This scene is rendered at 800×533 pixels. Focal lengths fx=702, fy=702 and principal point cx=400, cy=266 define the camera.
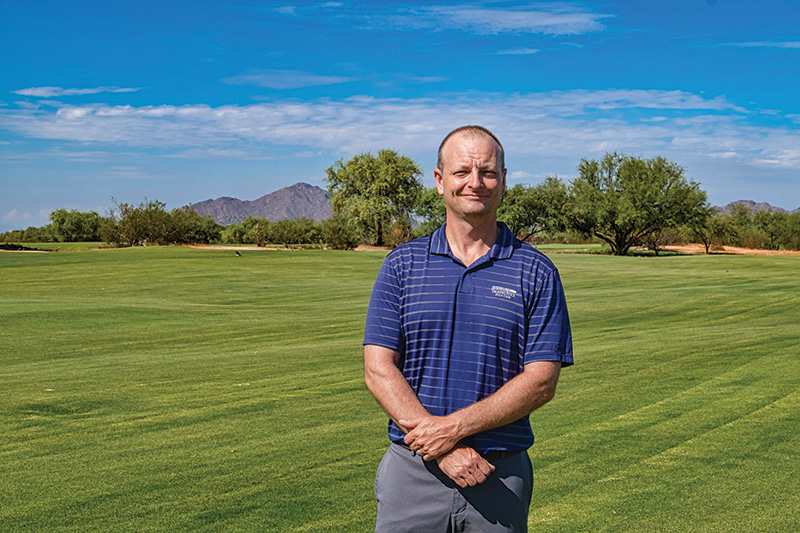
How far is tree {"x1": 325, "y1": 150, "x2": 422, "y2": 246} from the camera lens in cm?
7856

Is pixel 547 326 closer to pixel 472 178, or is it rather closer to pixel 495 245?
pixel 495 245

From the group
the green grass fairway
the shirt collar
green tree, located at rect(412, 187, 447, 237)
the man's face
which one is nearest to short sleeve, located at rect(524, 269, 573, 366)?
the shirt collar

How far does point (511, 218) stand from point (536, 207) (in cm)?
302

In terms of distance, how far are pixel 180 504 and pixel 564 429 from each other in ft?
12.1

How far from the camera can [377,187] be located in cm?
8169

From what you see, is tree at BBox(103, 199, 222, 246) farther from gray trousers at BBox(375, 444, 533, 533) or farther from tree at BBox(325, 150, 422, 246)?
gray trousers at BBox(375, 444, 533, 533)

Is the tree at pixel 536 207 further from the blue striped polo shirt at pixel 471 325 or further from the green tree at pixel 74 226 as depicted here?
the blue striped polo shirt at pixel 471 325

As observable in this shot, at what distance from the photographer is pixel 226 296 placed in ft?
87.3

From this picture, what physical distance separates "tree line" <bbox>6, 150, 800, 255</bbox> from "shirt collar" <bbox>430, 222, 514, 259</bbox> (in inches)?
2275

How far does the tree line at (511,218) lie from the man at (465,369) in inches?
2278

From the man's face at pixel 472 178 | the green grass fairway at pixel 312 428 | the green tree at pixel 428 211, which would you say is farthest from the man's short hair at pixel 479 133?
the green tree at pixel 428 211

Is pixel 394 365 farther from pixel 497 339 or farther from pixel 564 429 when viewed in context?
pixel 564 429

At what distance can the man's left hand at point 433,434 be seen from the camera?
2.54 m

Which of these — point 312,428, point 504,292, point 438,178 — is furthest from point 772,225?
point 504,292
